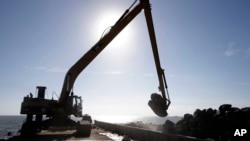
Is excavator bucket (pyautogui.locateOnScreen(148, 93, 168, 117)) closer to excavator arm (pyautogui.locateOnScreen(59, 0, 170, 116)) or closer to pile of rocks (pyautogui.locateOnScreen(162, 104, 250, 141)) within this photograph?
excavator arm (pyautogui.locateOnScreen(59, 0, 170, 116))

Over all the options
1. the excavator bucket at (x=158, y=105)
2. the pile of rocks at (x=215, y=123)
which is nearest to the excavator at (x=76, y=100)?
the excavator bucket at (x=158, y=105)

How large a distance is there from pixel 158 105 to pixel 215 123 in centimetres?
458

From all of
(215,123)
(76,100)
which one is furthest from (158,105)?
(76,100)

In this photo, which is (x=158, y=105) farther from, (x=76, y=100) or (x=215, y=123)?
(x=76, y=100)

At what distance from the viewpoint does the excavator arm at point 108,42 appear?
1853 cm

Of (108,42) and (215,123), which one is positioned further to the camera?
(108,42)

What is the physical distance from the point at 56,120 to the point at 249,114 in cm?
1771

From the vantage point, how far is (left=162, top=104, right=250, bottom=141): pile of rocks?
16984 millimetres

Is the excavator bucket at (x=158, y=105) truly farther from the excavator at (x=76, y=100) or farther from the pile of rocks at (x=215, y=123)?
the pile of rocks at (x=215, y=123)

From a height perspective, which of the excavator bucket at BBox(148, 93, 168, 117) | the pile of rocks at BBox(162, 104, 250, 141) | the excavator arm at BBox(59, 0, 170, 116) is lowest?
the pile of rocks at BBox(162, 104, 250, 141)

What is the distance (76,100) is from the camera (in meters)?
27.0

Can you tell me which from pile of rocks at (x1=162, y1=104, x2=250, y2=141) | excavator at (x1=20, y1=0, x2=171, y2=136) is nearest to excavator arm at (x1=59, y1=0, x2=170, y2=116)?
excavator at (x1=20, y1=0, x2=171, y2=136)

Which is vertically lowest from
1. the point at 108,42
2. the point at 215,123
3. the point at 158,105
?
the point at 215,123

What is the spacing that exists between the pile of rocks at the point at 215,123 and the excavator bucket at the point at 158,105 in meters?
2.95
